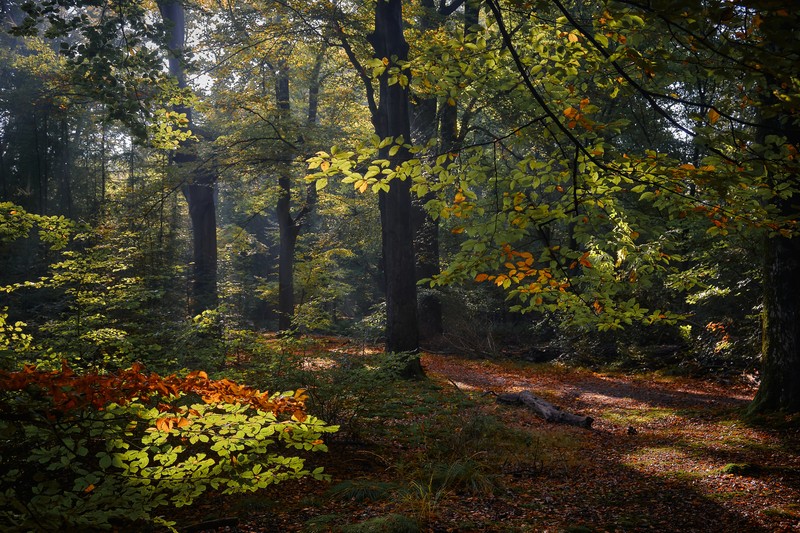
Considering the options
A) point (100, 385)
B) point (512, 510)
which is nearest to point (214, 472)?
point (100, 385)

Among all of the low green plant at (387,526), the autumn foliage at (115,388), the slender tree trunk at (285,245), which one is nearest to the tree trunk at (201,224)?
the slender tree trunk at (285,245)

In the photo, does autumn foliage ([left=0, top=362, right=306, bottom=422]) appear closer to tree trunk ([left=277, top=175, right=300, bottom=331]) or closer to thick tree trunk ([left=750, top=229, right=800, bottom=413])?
thick tree trunk ([left=750, top=229, right=800, bottom=413])

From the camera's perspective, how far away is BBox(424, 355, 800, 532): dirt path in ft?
14.5

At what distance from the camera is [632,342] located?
1509 cm

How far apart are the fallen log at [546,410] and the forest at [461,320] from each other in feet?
0.21

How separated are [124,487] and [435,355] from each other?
14014 millimetres

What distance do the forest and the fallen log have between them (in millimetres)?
65

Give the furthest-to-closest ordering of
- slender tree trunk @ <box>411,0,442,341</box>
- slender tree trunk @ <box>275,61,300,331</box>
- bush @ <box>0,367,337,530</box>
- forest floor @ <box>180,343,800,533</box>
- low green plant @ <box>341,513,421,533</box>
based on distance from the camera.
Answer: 1. slender tree trunk @ <box>275,61,300,331</box>
2. slender tree trunk @ <box>411,0,442,341</box>
3. forest floor @ <box>180,343,800,533</box>
4. low green plant @ <box>341,513,421,533</box>
5. bush @ <box>0,367,337,530</box>

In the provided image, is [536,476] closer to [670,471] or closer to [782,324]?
[670,471]

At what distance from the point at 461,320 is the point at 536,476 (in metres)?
12.5

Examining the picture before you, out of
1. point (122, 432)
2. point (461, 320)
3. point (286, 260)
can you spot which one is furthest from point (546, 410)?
point (286, 260)

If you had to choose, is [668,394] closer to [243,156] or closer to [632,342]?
[632,342]

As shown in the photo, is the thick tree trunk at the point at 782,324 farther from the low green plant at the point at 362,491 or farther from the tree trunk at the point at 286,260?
the tree trunk at the point at 286,260

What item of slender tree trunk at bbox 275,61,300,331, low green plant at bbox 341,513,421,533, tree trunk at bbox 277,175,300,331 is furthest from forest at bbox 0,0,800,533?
tree trunk at bbox 277,175,300,331
